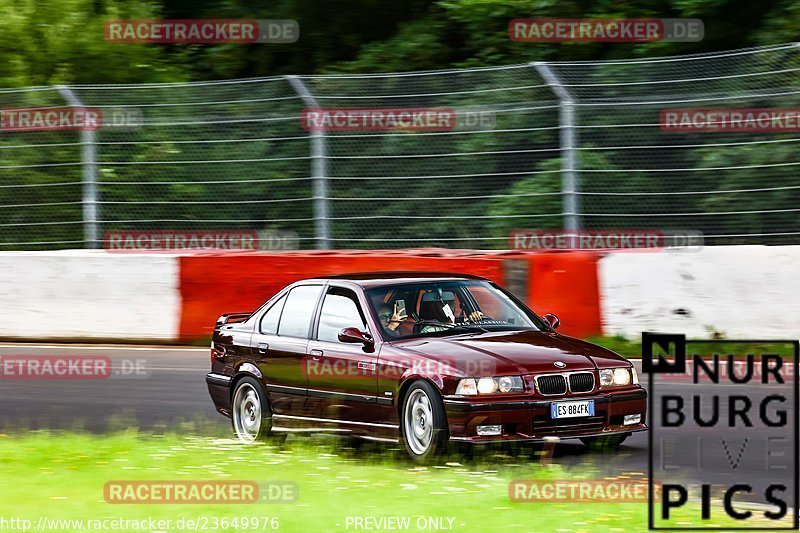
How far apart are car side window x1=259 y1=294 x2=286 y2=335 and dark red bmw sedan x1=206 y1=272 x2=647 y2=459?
1 centimetres

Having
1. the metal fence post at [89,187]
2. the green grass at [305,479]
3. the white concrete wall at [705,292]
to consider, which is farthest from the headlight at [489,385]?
the metal fence post at [89,187]

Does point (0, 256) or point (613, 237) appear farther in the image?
point (0, 256)

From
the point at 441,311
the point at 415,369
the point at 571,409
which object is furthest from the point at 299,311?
the point at 571,409

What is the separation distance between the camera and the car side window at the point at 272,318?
11289 millimetres

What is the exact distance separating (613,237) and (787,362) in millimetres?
2527

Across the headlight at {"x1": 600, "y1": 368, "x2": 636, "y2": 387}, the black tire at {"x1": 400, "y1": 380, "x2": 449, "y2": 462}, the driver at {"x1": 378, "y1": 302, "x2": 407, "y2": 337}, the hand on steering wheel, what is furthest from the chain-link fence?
the black tire at {"x1": 400, "y1": 380, "x2": 449, "y2": 462}

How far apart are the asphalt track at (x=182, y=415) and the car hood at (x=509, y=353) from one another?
651 mm

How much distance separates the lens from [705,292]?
48.1ft

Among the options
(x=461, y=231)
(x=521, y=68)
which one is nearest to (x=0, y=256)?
(x=461, y=231)

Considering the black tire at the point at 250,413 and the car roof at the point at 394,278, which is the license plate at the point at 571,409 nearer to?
the car roof at the point at 394,278

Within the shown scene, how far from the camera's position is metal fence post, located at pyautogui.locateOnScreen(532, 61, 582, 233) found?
15.9 m

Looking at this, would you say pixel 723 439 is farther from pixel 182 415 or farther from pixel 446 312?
pixel 182 415

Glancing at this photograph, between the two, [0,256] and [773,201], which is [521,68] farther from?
[0,256]

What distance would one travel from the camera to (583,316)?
Result: 49.8 feet
